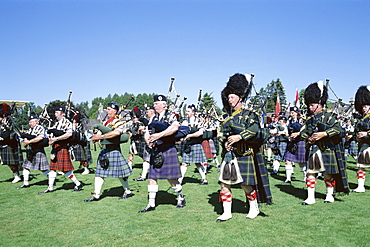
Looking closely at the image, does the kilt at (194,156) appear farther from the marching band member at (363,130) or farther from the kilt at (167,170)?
the marching band member at (363,130)

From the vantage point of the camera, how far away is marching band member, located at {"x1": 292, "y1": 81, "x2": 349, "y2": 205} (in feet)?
18.0

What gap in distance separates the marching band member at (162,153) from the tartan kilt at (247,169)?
4.30 ft

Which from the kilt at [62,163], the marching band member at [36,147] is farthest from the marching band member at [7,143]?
the kilt at [62,163]

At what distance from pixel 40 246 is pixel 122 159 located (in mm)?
2476

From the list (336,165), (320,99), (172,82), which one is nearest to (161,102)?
(172,82)

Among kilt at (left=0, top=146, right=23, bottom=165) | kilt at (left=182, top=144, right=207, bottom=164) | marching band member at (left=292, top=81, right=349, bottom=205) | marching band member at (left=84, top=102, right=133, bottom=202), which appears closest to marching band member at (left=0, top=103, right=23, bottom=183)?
kilt at (left=0, top=146, right=23, bottom=165)

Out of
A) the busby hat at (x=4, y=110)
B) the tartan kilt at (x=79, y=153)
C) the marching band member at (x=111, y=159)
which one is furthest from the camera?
the tartan kilt at (x=79, y=153)

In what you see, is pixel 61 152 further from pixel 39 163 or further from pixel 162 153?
pixel 162 153

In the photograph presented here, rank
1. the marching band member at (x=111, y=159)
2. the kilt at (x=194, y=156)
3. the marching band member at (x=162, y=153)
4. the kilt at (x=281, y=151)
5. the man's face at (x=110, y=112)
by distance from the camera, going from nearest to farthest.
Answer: the marching band member at (x=162, y=153), the marching band member at (x=111, y=159), the man's face at (x=110, y=112), the kilt at (x=194, y=156), the kilt at (x=281, y=151)

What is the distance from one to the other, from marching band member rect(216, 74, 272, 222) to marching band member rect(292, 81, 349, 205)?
1500 mm

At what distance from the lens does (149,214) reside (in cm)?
524

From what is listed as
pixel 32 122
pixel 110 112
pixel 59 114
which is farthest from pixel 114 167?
pixel 32 122

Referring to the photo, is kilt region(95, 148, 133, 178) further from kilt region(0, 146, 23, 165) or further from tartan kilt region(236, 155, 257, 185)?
kilt region(0, 146, 23, 165)

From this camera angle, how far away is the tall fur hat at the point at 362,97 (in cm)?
668
